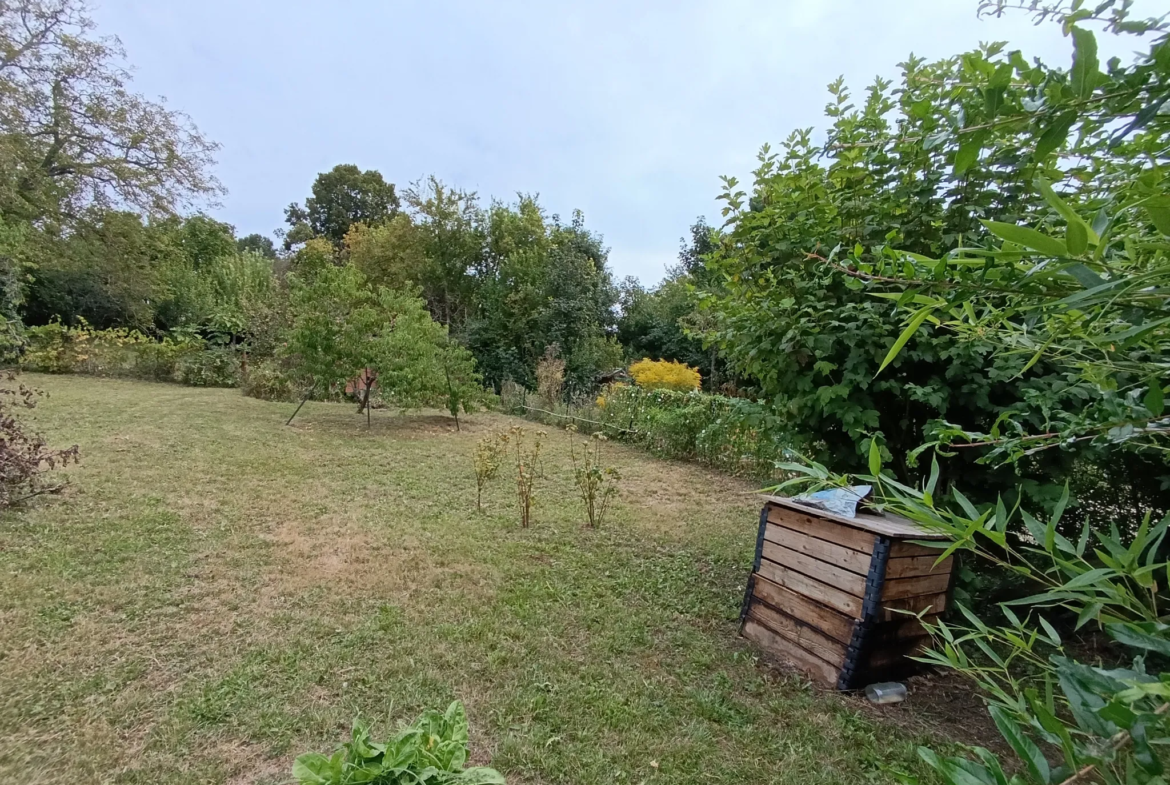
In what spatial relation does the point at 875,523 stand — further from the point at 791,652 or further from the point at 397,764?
the point at 397,764

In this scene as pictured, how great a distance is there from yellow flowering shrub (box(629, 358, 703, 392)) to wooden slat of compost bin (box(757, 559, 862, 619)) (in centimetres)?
810

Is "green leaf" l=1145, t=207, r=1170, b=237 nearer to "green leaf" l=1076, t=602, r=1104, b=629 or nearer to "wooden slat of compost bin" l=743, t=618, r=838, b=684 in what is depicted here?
"green leaf" l=1076, t=602, r=1104, b=629

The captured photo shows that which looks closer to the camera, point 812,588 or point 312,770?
point 312,770

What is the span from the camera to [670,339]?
14703 millimetres

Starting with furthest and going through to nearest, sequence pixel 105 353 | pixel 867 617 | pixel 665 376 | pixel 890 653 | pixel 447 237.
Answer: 1. pixel 447 237
2. pixel 105 353
3. pixel 665 376
4. pixel 890 653
5. pixel 867 617

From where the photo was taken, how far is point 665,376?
36.4 feet

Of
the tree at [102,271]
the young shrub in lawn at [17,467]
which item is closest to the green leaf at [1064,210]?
the young shrub in lawn at [17,467]

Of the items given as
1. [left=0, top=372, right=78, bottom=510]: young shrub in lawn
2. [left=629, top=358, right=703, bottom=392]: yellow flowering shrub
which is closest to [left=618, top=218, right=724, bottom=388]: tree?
[left=629, top=358, right=703, bottom=392]: yellow flowering shrub

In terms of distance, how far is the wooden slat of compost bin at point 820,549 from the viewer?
2.09m

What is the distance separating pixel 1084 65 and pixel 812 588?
220 cm

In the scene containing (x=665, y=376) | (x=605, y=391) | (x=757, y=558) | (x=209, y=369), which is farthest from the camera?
(x=209, y=369)

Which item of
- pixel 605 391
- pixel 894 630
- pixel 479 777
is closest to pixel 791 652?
pixel 894 630

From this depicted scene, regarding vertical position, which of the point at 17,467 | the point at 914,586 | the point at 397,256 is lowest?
the point at 17,467

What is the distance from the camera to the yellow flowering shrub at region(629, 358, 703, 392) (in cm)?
1095
